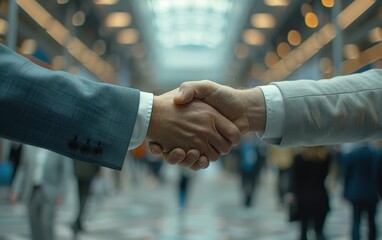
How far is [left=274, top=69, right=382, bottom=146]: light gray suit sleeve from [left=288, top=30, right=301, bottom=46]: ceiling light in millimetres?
3743

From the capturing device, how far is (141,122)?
2139 millimetres

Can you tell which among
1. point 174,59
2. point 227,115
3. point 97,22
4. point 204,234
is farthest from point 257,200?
point 174,59

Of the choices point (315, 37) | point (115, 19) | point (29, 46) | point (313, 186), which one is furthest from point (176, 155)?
point (115, 19)

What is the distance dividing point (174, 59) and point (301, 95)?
37196 mm

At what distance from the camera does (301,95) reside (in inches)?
88.0

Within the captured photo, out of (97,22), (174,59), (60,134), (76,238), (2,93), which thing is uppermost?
(174,59)

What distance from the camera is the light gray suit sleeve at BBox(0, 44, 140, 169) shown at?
5.97ft

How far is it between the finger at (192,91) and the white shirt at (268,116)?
0.18 meters

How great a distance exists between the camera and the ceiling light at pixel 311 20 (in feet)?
16.2

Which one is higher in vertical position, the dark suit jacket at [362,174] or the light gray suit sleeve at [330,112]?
the light gray suit sleeve at [330,112]

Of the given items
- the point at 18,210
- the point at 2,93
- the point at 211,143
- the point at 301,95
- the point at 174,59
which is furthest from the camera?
the point at 174,59

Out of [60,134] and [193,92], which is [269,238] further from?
[60,134]

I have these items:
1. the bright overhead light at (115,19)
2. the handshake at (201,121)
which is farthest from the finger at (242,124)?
the bright overhead light at (115,19)

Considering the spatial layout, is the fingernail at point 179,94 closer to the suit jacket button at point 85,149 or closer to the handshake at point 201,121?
the handshake at point 201,121
